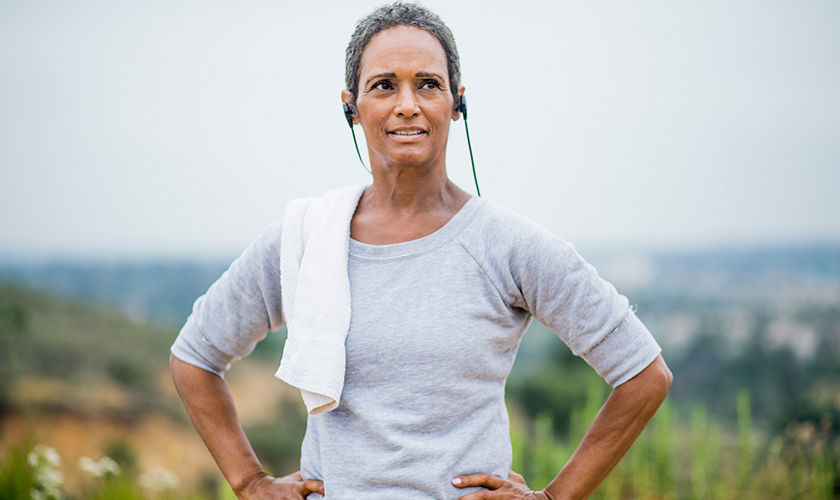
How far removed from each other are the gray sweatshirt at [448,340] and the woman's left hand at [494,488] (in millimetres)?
24

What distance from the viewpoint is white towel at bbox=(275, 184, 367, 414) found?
5.70ft

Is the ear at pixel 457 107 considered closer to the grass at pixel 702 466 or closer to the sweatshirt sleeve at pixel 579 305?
the sweatshirt sleeve at pixel 579 305

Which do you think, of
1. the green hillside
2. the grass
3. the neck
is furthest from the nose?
the green hillside

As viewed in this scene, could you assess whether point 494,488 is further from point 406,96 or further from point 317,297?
point 406,96

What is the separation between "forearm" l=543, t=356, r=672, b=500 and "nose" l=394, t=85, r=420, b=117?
0.80 metres

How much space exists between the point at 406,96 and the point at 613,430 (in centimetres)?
91

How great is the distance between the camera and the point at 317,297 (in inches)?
70.3

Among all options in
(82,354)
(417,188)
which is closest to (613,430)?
(417,188)

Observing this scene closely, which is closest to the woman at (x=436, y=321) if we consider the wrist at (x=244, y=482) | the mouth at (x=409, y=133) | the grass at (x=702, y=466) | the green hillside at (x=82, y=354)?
the mouth at (x=409, y=133)

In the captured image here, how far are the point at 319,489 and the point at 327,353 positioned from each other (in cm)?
36

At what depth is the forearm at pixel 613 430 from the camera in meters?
1.79

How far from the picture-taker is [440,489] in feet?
5.68

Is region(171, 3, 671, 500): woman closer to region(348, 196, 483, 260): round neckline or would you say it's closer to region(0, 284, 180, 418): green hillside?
region(348, 196, 483, 260): round neckline

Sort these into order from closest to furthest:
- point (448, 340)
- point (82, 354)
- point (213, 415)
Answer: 1. point (448, 340)
2. point (213, 415)
3. point (82, 354)
